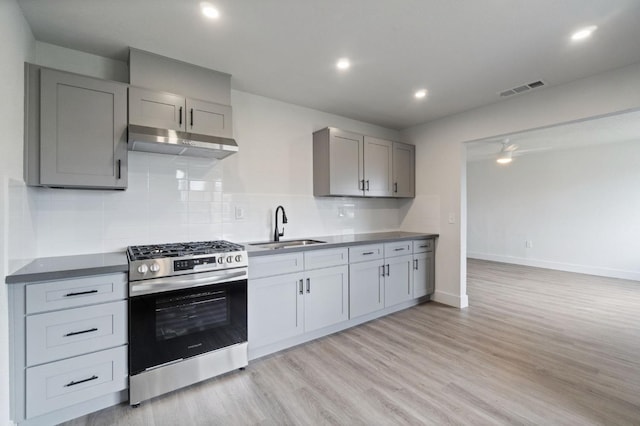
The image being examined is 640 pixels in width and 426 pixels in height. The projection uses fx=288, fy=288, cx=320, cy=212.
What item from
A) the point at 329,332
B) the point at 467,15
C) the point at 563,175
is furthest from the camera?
the point at 563,175

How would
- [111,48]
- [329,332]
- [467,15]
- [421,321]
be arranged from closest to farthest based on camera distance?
[467,15] → [111,48] → [329,332] → [421,321]

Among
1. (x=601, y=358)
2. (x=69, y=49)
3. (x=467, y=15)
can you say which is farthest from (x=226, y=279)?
(x=601, y=358)

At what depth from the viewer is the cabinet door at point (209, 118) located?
243cm

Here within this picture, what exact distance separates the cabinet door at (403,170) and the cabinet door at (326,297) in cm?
166

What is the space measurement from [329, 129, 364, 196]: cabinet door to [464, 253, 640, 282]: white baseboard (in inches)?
200

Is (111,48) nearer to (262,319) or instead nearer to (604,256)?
(262,319)

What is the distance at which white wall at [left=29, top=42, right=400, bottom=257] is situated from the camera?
222cm

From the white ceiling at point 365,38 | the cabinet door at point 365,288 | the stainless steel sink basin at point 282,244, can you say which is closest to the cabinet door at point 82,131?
the white ceiling at point 365,38

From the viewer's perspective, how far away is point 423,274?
3924mm

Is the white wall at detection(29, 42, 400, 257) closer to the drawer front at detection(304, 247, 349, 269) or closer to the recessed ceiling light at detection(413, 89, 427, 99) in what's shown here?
the drawer front at detection(304, 247, 349, 269)

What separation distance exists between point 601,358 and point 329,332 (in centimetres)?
241

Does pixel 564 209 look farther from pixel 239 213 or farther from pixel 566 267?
pixel 239 213

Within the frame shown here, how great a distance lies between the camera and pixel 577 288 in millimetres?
4648

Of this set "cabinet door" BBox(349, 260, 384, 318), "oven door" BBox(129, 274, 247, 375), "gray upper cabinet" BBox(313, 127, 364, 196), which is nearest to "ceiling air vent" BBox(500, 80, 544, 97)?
"gray upper cabinet" BBox(313, 127, 364, 196)
